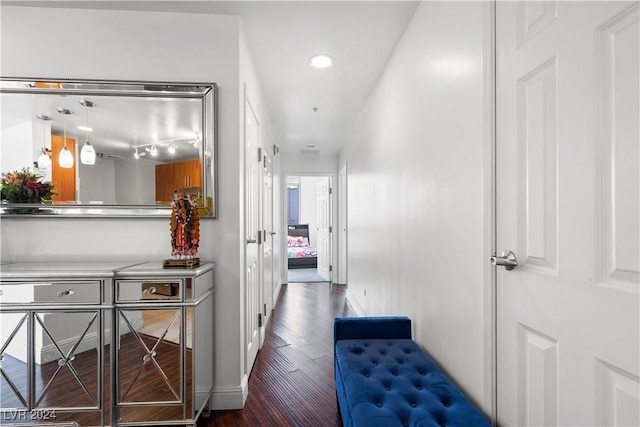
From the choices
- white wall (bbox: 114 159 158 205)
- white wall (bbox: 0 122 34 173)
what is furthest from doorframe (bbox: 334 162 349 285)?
white wall (bbox: 0 122 34 173)

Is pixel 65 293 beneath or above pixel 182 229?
beneath

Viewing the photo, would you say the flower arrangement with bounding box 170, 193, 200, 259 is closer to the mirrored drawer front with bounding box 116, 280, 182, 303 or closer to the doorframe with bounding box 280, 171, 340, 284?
the mirrored drawer front with bounding box 116, 280, 182, 303

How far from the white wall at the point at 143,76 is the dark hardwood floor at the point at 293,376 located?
6.8 inches

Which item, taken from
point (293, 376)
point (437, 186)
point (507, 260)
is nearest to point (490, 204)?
point (507, 260)

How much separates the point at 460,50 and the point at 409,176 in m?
0.79

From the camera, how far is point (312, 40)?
205 cm

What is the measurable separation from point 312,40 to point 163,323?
2024mm

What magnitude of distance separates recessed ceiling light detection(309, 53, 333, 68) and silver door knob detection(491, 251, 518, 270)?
6.34ft

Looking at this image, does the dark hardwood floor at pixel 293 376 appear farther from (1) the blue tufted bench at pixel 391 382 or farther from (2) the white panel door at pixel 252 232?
(1) the blue tufted bench at pixel 391 382

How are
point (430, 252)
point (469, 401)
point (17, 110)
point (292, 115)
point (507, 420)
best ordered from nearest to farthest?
1. point (507, 420)
2. point (469, 401)
3. point (430, 252)
4. point (17, 110)
5. point (292, 115)

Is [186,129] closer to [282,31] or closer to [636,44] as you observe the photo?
[282,31]

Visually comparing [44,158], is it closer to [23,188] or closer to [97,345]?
[23,188]

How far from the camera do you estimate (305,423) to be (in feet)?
5.47

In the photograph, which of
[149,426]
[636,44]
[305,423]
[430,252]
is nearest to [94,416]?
[149,426]
